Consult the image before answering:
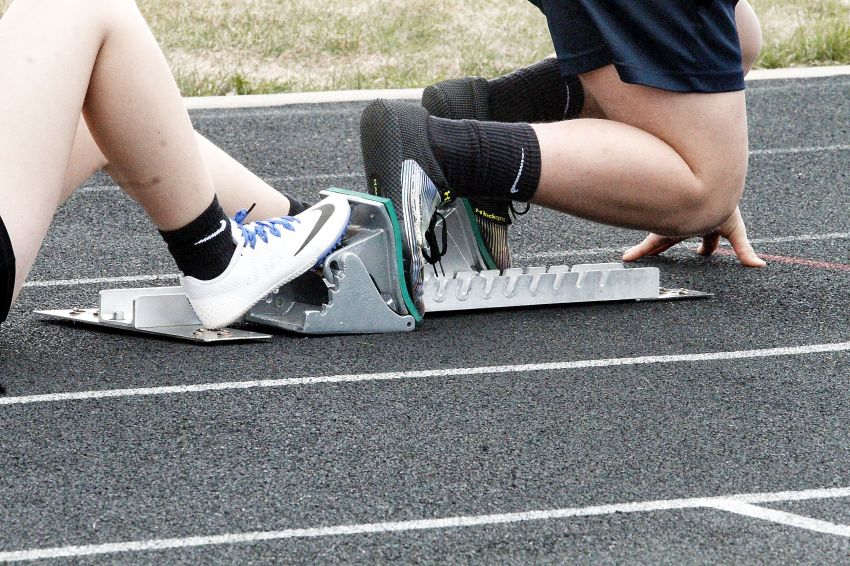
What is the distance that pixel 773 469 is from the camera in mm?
1989

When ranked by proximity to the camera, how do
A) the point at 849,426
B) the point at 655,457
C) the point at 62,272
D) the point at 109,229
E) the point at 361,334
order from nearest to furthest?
the point at 655,457 → the point at 849,426 → the point at 361,334 → the point at 62,272 → the point at 109,229

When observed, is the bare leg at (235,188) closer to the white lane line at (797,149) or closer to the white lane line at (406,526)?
the white lane line at (406,526)

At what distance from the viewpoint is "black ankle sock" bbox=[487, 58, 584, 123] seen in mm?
2941

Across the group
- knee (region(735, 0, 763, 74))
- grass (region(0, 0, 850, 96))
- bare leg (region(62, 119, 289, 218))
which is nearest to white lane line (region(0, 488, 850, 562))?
bare leg (region(62, 119, 289, 218))

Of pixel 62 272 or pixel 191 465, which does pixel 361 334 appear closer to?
pixel 191 465

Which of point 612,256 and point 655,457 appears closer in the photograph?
point 655,457

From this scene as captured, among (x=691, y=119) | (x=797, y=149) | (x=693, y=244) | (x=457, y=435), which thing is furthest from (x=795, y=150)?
(x=457, y=435)

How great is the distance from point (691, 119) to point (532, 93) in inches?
17.9

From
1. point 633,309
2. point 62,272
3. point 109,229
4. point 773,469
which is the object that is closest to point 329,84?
point 109,229

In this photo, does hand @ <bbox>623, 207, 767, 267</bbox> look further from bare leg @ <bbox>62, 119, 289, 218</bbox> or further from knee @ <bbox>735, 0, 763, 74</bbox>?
bare leg @ <bbox>62, 119, 289, 218</bbox>

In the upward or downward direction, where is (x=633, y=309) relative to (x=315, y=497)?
downward

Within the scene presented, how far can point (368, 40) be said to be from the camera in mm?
6805

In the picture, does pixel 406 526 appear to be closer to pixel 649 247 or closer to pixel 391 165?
pixel 391 165

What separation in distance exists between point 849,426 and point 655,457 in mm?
385
